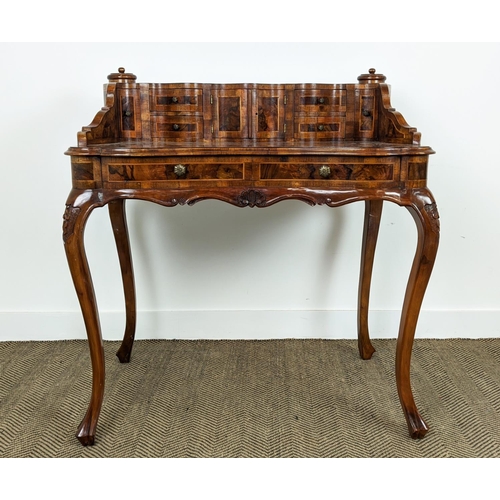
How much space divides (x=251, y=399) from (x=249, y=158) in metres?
1.01

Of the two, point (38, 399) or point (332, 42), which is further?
point (332, 42)

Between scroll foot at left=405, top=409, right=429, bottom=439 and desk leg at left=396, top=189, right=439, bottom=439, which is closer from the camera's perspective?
desk leg at left=396, top=189, right=439, bottom=439

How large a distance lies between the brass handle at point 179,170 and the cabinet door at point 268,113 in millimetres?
578

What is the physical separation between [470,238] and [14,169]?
7.29 feet

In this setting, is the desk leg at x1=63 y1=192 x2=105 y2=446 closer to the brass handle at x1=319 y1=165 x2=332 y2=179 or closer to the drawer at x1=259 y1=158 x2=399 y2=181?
the drawer at x1=259 y1=158 x2=399 y2=181

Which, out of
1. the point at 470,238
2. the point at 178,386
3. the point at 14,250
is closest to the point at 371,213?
the point at 470,238

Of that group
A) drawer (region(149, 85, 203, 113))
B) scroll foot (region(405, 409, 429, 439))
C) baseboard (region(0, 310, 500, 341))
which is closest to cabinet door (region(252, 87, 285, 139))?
drawer (region(149, 85, 203, 113))

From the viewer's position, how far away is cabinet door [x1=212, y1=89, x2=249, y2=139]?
2.34 metres

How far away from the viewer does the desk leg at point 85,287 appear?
1887mm

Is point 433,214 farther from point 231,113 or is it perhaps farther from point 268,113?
point 231,113

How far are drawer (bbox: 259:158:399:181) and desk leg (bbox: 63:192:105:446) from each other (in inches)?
23.4

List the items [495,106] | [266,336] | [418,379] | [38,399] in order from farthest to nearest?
1. [266,336]
2. [495,106]
3. [418,379]
4. [38,399]

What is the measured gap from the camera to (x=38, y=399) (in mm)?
2367

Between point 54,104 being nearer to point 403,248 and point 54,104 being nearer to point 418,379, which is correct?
point 403,248
